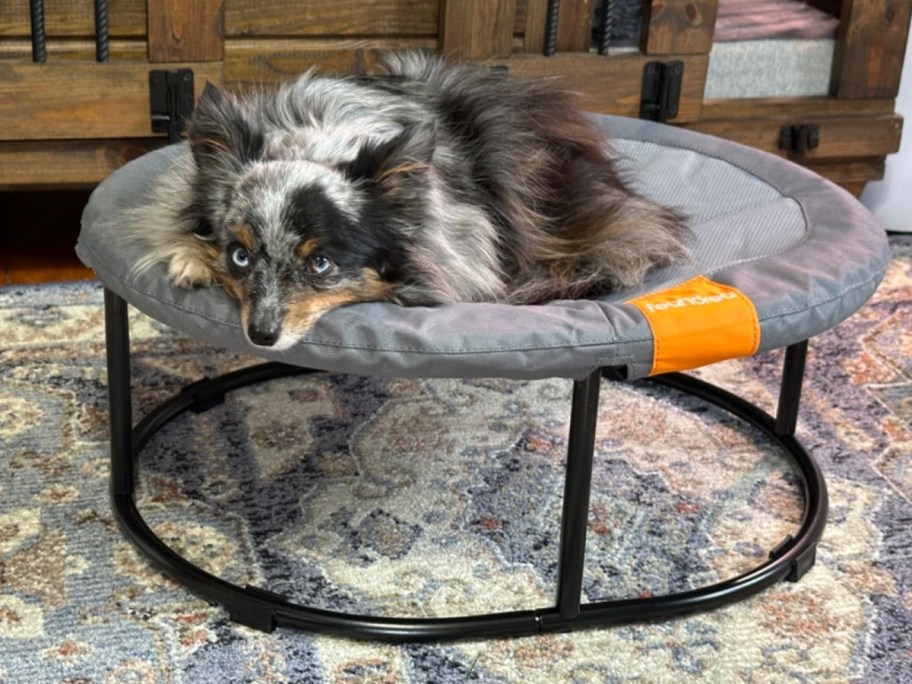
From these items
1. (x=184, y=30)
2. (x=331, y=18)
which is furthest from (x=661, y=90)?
(x=184, y=30)

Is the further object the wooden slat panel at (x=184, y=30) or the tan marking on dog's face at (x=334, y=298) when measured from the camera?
the wooden slat panel at (x=184, y=30)

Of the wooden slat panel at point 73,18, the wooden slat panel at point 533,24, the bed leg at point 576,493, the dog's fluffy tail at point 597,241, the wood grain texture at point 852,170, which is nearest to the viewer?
the bed leg at point 576,493

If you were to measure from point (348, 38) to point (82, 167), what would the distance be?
658 millimetres

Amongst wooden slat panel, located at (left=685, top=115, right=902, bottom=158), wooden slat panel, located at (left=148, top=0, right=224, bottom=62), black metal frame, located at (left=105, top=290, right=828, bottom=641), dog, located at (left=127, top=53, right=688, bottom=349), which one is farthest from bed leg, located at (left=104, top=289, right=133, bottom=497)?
wooden slat panel, located at (left=685, top=115, right=902, bottom=158)

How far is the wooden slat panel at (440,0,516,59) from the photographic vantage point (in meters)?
2.84

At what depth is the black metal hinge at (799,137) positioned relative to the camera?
324 cm

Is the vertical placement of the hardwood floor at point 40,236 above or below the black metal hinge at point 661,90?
below

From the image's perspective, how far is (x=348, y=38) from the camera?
2865 millimetres

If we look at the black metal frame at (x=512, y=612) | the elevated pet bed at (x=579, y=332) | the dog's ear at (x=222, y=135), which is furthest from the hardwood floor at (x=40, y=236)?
the dog's ear at (x=222, y=135)

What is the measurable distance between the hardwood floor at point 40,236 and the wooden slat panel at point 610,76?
1137 mm

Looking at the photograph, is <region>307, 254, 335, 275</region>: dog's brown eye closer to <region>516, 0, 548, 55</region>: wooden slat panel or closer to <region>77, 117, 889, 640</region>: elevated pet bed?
<region>77, 117, 889, 640</region>: elevated pet bed

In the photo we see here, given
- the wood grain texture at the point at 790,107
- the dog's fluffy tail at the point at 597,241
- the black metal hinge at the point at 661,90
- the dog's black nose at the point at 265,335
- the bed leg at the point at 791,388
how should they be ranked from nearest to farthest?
the dog's black nose at the point at 265,335 → the dog's fluffy tail at the point at 597,241 → the bed leg at the point at 791,388 → the black metal hinge at the point at 661,90 → the wood grain texture at the point at 790,107

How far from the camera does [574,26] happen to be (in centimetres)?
297

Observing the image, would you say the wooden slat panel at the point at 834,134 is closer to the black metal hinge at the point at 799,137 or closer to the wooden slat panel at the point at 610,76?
the black metal hinge at the point at 799,137
